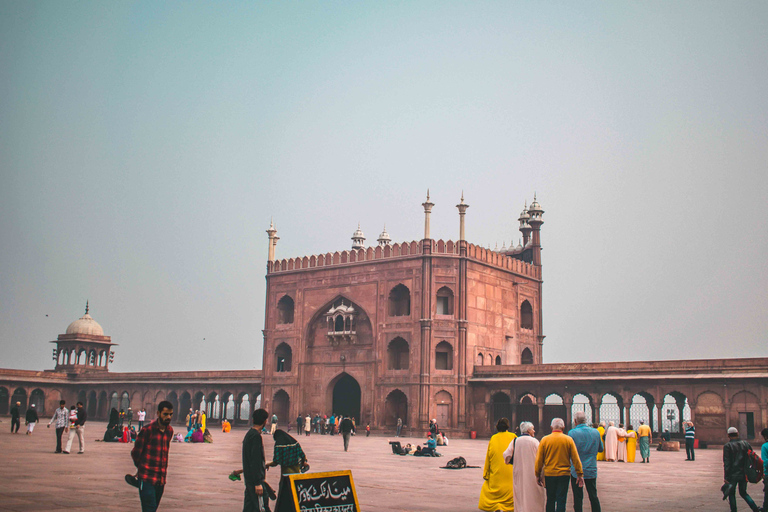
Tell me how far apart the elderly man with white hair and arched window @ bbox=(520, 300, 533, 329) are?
96.5ft

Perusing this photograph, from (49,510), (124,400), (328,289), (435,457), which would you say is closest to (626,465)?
(435,457)

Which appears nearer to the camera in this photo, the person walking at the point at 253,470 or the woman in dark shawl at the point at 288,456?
the person walking at the point at 253,470

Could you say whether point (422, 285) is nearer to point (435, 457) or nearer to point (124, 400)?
point (435, 457)

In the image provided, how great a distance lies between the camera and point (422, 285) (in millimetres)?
32250

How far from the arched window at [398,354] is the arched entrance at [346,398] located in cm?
Answer: 272

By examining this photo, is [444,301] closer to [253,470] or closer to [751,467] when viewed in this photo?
[751,467]

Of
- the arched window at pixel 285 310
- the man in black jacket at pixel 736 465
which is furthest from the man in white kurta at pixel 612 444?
the arched window at pixel 285 310

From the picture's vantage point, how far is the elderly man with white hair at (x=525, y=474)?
328 inches

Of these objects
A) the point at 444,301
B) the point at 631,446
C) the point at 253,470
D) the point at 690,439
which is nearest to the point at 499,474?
the point at 253,470

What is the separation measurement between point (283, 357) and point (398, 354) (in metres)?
6.60

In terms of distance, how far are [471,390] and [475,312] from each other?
10.8 ft

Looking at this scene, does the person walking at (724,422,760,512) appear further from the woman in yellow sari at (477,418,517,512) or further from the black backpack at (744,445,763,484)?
the woman in yellow sari at (477,418,517,512)

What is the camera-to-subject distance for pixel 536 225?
3825 centimetres

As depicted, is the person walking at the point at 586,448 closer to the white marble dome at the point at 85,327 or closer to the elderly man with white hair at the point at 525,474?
the elderly man with white hair at the point at 525,474
